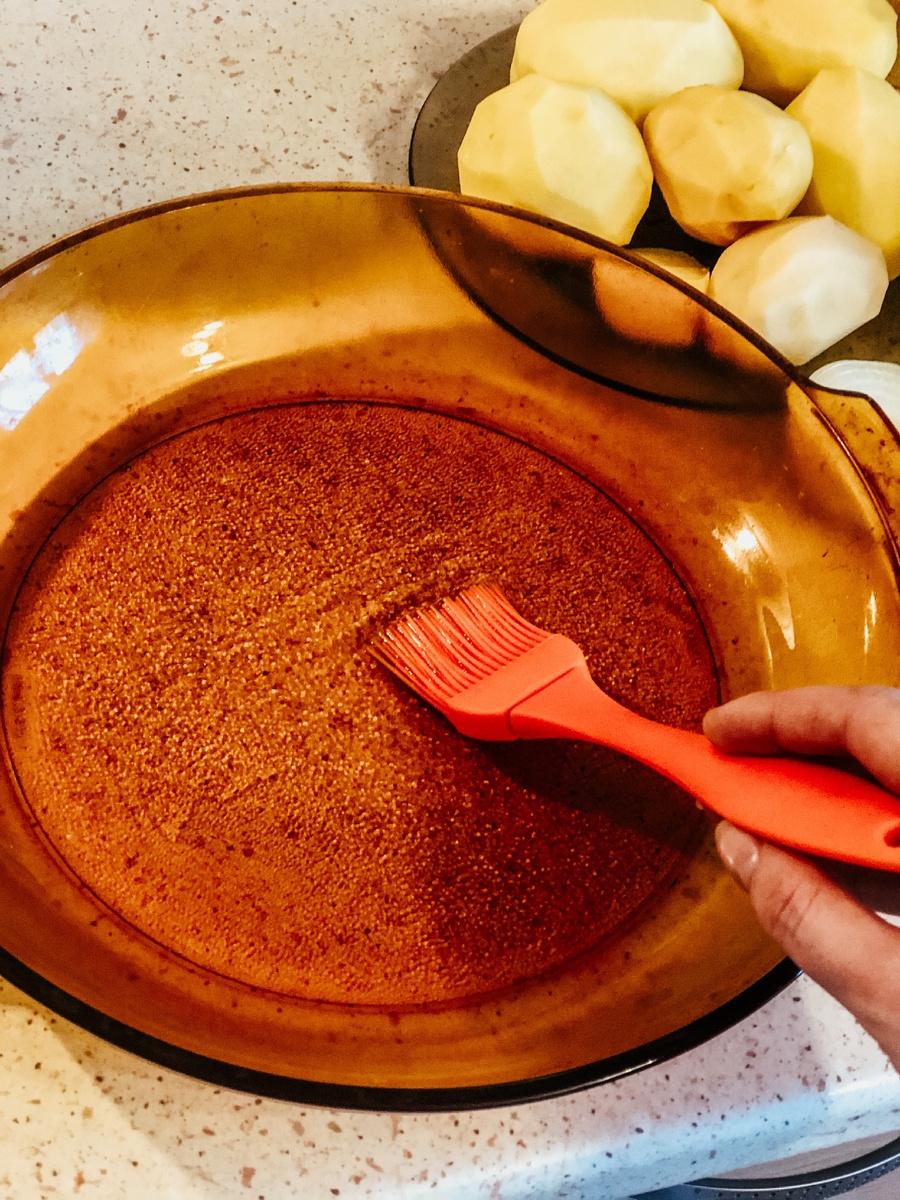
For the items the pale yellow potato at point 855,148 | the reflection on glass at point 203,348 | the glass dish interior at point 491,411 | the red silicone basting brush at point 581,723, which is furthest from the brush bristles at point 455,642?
the pale yellow potato at point 855,148

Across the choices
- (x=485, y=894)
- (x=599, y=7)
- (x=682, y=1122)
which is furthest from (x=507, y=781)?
(x=599, y=7)

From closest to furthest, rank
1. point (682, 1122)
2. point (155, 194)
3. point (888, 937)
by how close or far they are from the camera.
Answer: point (888, 937)
point (682, 1122)
point (155, 194)

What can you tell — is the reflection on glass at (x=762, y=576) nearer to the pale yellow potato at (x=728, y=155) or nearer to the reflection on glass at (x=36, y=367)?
the pale yellow potato at (x=728, y=155)

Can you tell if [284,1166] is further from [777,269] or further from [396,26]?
[396,26]

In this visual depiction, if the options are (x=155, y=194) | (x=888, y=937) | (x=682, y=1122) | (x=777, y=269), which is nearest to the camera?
(x=888, y=937)

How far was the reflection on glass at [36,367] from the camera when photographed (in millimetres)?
521

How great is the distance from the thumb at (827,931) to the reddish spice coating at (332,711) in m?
0.11

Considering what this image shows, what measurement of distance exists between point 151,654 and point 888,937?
351 mm

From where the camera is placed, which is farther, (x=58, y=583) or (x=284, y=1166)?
(x=58, y=583)

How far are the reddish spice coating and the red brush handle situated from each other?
0.04m

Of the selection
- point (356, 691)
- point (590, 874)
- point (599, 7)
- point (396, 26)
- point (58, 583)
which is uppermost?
point (396, 26)

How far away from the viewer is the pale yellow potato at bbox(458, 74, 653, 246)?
526 mm

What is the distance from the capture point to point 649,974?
41cm

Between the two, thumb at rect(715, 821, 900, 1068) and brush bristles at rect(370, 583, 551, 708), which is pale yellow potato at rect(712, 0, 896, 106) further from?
thumb at rect(715, 821, 900, 1068)
